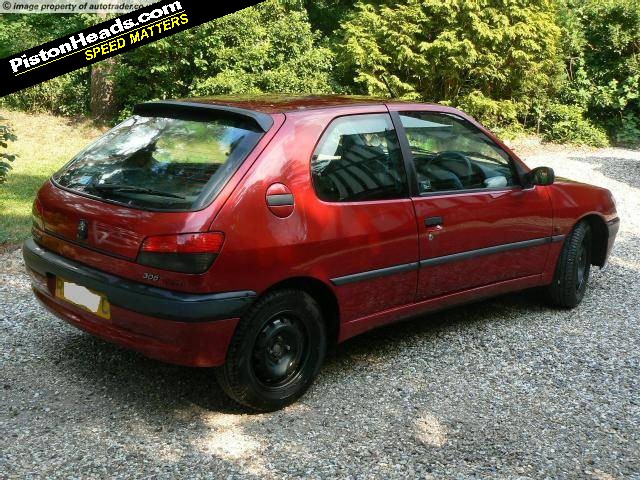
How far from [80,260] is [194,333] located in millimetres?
780

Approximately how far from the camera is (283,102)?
4.00 m

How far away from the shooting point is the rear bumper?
3.17 metres

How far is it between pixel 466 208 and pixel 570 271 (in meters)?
1.46

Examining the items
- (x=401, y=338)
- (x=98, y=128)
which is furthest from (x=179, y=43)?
(x=401, y=338)

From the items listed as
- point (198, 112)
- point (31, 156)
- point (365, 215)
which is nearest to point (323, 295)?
point (365, 215)

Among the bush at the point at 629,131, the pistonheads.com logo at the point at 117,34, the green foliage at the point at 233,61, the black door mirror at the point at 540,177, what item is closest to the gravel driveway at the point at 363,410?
the black door mirror at the point at 540,177

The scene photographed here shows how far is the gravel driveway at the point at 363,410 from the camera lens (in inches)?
124

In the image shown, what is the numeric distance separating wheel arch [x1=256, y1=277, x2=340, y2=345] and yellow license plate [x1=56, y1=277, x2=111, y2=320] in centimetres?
78

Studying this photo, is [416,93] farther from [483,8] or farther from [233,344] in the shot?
[233,344]

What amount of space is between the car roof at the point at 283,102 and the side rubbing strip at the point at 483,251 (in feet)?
3.40

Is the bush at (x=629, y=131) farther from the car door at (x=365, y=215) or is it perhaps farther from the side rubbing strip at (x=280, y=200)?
the side rubbing strip at (x=280, y=200)

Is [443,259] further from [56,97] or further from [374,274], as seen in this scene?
[56,97]

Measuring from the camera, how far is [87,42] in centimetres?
779

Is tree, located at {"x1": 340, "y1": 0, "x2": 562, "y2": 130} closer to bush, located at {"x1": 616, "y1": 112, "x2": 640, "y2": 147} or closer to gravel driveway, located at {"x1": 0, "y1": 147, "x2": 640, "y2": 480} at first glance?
bush, located at {"x1": 616, "y1": 112, "x2": 640, "y2": 147}
